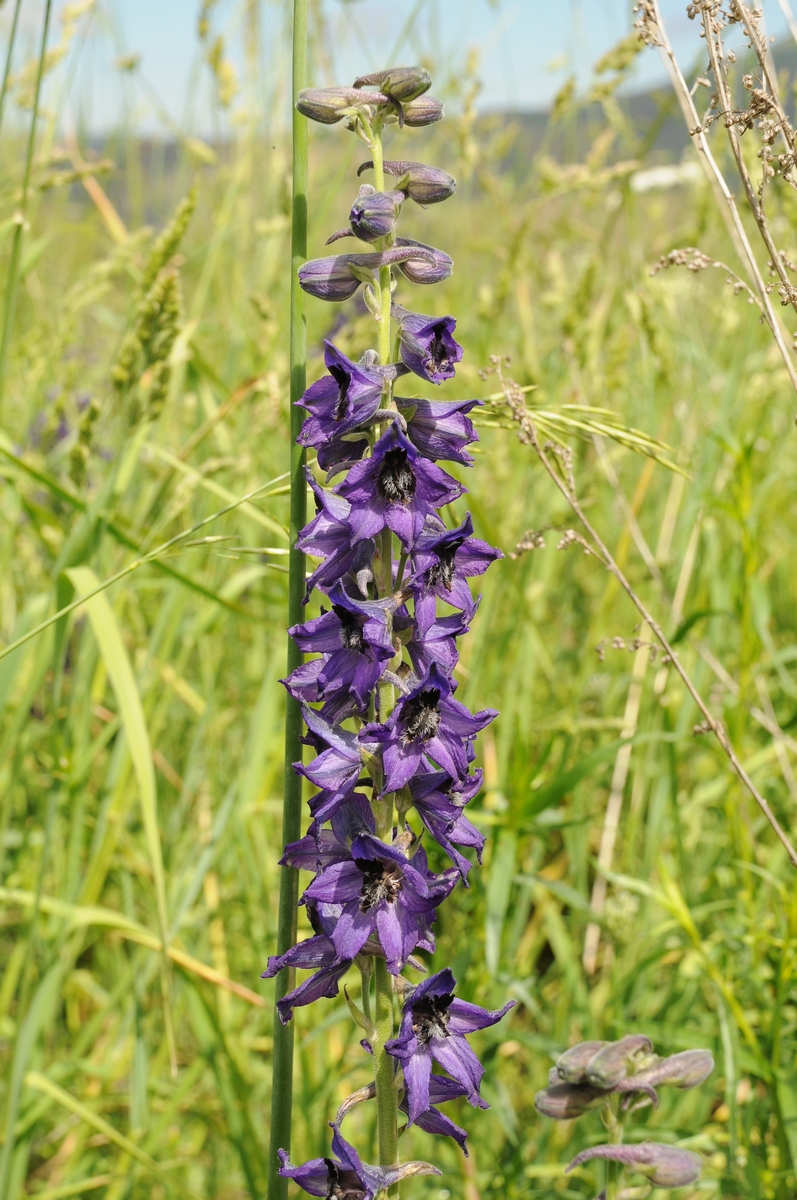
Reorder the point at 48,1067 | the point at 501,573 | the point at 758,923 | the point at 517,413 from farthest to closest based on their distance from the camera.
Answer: the point at 501,573
the point at 48,1067
the point at 758,923
the point at 517,413

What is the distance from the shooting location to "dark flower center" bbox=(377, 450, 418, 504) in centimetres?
114

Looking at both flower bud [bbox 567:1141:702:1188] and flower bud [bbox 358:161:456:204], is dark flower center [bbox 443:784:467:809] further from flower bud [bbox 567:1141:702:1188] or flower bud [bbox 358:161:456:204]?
flower bud [bbox 358:161:456:204]

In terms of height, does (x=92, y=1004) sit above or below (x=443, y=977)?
below

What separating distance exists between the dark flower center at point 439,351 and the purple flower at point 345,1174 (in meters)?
0.87

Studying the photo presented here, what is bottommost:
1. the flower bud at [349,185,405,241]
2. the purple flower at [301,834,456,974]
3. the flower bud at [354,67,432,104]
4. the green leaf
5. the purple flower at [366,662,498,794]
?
the green leaf

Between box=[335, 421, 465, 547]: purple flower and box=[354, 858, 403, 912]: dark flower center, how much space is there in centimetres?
36

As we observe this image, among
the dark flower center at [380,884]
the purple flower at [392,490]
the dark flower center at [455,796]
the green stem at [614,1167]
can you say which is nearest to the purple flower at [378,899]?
the dark flower center at [380,884]

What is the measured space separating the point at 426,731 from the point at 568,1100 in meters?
0.65

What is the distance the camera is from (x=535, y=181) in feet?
12.9

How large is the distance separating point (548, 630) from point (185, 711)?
134cm

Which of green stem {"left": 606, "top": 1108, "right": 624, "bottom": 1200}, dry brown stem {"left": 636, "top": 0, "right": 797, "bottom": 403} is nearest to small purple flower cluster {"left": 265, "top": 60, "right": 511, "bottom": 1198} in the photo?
green stem {"left": 606, "top": 1108, "right": 624, "bottom": 1200}

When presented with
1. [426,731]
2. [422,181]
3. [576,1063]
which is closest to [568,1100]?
[576,1063]

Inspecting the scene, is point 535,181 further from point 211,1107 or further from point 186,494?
point 211,1107

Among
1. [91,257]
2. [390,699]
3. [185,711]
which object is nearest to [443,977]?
[390,699]
